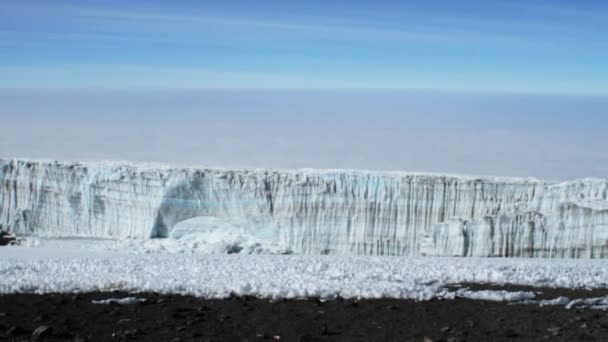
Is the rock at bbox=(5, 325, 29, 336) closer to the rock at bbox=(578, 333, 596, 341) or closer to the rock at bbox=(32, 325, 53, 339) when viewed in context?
the rock at bbox=(32, 325, 53, 339)

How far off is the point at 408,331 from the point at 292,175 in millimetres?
10101

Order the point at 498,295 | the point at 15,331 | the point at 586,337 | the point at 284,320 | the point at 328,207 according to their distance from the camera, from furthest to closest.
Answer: the point at 328,207 < the point at 498,295 < the point at 284,320 < the point at 586,337 < the point at 15,331

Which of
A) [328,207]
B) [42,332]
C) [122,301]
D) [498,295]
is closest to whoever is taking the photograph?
[42,332]

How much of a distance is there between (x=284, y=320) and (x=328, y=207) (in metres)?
9.06

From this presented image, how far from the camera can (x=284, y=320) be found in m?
9.87

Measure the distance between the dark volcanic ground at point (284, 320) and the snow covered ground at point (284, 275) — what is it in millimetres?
447

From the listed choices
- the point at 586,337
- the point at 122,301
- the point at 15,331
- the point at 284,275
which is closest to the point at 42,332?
the point at 15,331

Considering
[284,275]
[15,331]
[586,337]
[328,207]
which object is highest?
[328,207]

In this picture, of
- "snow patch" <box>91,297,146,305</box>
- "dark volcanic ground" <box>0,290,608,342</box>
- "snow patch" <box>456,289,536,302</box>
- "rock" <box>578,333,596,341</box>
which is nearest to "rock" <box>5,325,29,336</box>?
"dark volcanic ground" <box>0,290,608,342</box>

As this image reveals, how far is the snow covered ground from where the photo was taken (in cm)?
1144

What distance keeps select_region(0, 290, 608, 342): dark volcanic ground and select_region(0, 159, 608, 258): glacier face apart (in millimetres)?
7232

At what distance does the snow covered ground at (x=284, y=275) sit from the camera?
11.4 m

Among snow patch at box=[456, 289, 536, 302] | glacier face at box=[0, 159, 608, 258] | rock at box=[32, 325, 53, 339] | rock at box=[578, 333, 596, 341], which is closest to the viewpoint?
rock at box=[32, 325, 53, 339]

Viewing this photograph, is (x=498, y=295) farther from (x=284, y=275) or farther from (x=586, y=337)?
(x=284, y=275)
